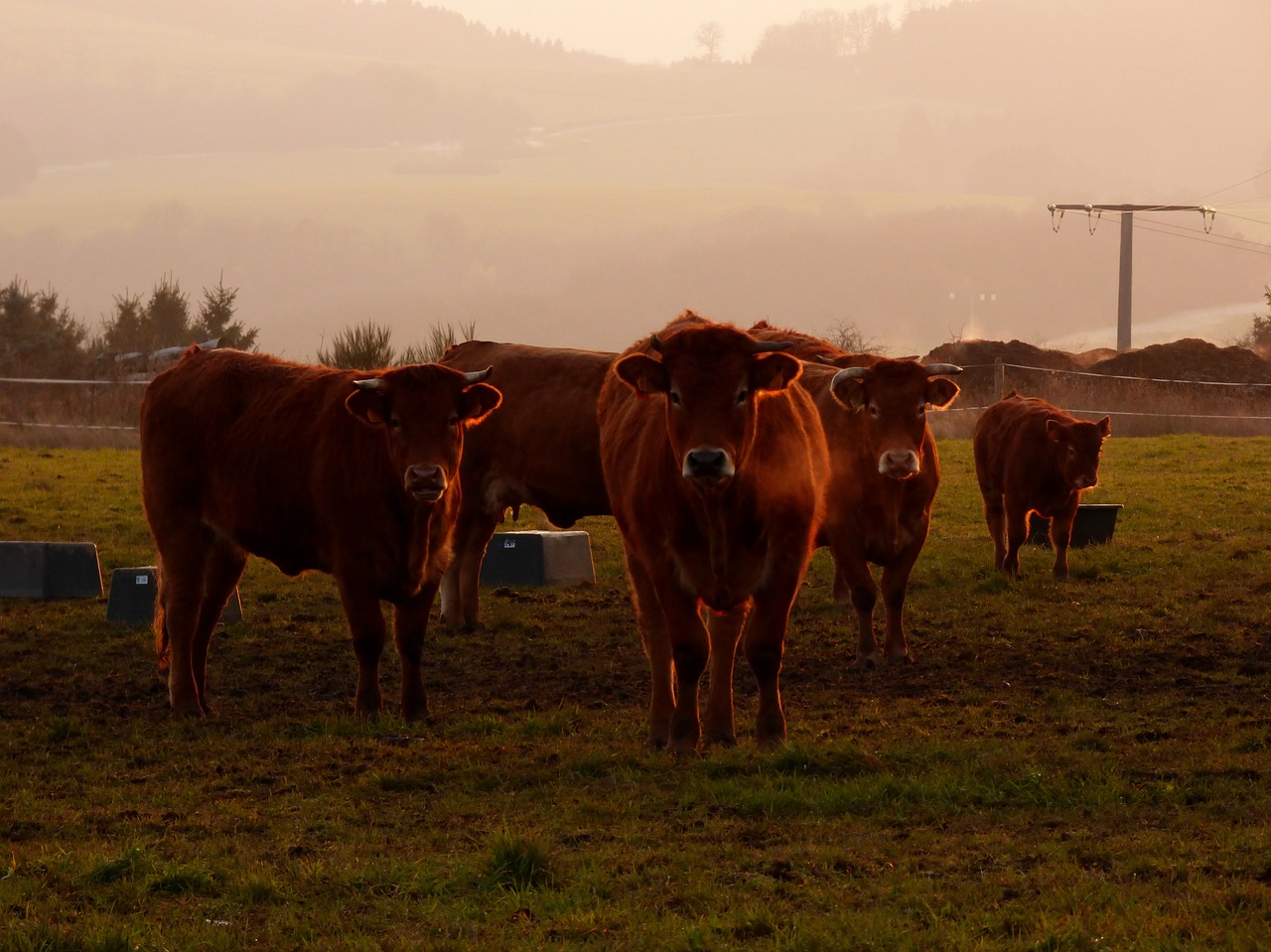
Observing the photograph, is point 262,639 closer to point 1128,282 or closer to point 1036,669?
point 1036,669

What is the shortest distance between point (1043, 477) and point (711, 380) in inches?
277

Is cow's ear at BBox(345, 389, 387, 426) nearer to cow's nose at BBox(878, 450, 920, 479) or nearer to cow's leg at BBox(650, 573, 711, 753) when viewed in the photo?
cow's leg at BBox(650, 573, 711, 753)

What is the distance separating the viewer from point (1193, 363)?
141 feet

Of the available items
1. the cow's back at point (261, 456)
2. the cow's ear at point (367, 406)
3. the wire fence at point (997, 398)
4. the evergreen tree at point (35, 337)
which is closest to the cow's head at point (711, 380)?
the cow's ear at point (367, 406)

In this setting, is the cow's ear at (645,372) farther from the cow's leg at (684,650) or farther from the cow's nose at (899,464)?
the cow's nose at (899,464)

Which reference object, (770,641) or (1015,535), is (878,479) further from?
(1015,535)

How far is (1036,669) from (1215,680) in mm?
956

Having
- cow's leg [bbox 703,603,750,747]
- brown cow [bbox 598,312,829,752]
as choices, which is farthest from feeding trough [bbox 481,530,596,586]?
cow's leg [bbox 703,603,750,747]

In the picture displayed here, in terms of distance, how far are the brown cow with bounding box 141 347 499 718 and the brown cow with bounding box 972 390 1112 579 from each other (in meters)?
6.13

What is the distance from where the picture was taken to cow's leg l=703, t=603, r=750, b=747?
6.67 metres

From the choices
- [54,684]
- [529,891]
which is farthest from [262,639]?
[529,891]

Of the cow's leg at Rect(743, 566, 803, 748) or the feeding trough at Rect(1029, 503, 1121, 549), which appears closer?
the cow's leg at Rect(743, 566, 803, 748)

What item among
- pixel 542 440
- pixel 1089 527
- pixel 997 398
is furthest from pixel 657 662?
pixel 997 398

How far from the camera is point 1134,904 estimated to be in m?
4.39
